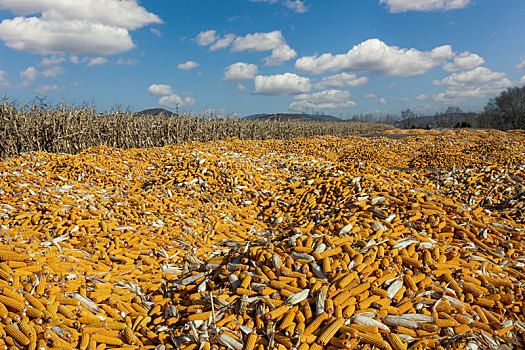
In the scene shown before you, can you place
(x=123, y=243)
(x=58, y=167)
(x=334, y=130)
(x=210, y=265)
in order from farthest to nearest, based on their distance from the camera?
(x=334, y=130)
(x=58, y=167)
(x=123, y=243)
(x=210, y=265)

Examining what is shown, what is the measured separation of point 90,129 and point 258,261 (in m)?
9.44

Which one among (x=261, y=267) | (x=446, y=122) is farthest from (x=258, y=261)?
(x=446, y=122)

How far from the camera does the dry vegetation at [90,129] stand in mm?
8344

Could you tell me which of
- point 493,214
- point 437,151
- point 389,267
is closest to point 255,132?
point 437,151

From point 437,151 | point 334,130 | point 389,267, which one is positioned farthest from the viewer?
point 334,130

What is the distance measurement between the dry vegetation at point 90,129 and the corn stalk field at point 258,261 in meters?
3.78

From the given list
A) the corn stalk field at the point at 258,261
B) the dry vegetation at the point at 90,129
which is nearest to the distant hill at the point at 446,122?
the dry vegetation at the point at 90,129

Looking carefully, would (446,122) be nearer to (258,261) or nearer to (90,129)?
(90,129)

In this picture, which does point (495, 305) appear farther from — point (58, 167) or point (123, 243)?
point (58, 167)

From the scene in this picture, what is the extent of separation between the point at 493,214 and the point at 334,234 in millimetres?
2453

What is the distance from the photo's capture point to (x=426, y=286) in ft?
7.54

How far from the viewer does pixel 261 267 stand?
2.56m

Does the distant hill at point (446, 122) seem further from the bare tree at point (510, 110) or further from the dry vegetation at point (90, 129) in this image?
the dry vegetation at point (90, 129)

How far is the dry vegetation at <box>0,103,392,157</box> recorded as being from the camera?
27.4 ft
